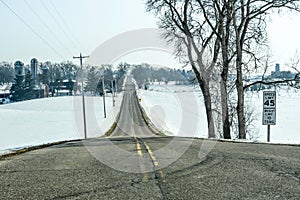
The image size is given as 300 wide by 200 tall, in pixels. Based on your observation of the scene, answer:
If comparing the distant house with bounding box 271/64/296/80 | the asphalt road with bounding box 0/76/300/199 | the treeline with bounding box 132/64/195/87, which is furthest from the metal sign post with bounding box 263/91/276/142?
the treeline with bounding box 132/64/195/87

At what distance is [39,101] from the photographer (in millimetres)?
91688

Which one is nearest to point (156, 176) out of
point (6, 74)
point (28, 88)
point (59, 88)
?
point (28, 88)

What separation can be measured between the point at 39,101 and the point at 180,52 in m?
71.3

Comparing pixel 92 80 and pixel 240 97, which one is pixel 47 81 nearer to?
pixel 92 80

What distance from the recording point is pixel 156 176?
7.78 m

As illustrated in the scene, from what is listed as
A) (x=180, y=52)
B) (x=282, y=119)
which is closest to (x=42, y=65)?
(x=282, y=119)

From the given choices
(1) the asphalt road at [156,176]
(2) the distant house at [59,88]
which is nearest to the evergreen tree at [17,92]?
(2) the distant house at [59,88]

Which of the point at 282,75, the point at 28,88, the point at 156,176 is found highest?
the point at 282,75

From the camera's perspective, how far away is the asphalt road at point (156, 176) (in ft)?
20.7

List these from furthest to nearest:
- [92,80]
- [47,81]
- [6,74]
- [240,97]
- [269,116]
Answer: [6,74]
[47,81]
[92,80]
[240,97]
[269,116]

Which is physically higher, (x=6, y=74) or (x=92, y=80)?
(x=6, y=74)

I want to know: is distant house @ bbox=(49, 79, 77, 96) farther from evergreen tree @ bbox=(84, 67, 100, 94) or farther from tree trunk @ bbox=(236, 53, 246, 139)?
tree trunk @ bbox=(236, 53, 246, 139)

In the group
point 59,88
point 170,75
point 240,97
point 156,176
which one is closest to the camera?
point 156,176

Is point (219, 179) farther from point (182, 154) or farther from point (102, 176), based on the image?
point (182, 154)
